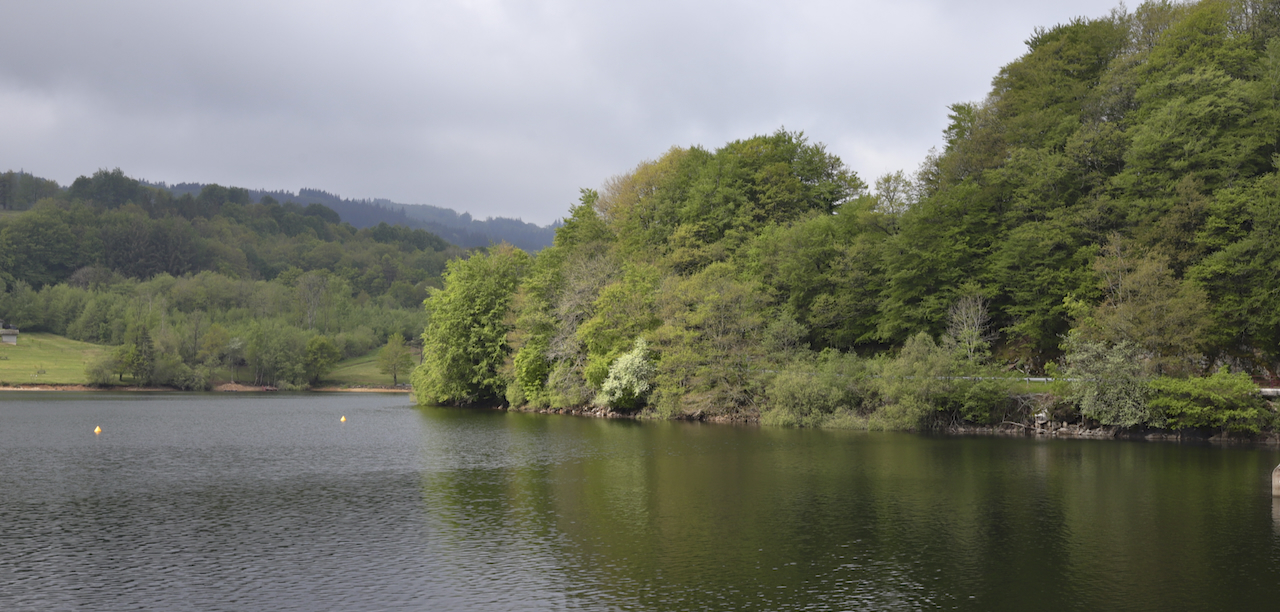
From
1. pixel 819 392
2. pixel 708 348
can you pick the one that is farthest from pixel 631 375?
pixel 819 392

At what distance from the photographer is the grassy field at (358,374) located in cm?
13875

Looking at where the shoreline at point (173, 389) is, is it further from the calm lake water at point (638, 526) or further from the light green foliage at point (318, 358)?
the calm lake water at point (638, 526)

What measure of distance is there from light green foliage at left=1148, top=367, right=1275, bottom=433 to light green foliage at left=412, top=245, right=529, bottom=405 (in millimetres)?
51054

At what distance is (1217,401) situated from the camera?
4228 centimetres

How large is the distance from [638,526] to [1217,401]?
35307 mm

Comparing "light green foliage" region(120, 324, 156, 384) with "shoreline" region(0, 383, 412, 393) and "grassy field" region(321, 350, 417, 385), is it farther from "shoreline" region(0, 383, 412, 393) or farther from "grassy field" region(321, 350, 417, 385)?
"grassy field" region(321, 350, 417, 385)

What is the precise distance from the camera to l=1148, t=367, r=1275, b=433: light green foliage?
41844 millimetres

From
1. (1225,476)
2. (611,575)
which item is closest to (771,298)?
(1225,476)

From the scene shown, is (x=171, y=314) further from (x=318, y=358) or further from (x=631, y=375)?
(x=631, y=375)

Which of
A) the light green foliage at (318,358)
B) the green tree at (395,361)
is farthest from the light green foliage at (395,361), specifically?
the light green foliage at (318,358)

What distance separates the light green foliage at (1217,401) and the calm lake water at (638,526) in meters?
3.01

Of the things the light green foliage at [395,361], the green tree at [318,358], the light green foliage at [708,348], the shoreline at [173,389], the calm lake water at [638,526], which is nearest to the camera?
the calm lake water at [638,526]

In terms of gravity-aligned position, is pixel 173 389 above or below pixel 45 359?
below

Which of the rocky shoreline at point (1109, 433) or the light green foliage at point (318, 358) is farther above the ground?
the light green foliage at point (318, 358)
